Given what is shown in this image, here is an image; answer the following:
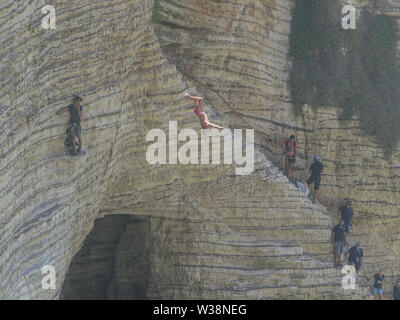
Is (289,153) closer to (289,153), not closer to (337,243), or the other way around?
(289,153)

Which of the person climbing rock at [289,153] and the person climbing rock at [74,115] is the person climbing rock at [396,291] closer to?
the person climbing rock at [289,153]

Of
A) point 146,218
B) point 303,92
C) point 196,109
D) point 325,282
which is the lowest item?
point 325,282

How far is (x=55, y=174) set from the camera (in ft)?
55.3

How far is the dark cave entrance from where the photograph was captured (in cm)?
2292

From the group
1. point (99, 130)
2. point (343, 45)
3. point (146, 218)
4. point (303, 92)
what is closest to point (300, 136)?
point (303, 92)

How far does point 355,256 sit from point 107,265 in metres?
5.96

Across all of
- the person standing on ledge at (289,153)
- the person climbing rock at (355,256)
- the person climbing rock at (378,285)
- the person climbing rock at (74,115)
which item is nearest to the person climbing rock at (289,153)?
the person standing on ledge at (289,153)

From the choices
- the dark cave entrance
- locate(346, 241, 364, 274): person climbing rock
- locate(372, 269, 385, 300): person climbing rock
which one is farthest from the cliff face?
locate(372, 269, 385, 300): person climbing rock

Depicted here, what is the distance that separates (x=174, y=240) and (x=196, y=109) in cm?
331

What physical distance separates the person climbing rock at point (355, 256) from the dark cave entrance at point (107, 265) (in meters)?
4.90

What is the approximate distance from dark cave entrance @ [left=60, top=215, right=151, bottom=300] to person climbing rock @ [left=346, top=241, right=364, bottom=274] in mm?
4901

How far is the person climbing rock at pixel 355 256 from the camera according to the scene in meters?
22.6

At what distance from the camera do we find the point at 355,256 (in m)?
22.6

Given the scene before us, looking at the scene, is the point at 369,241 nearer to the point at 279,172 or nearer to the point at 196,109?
the point at 279,172
